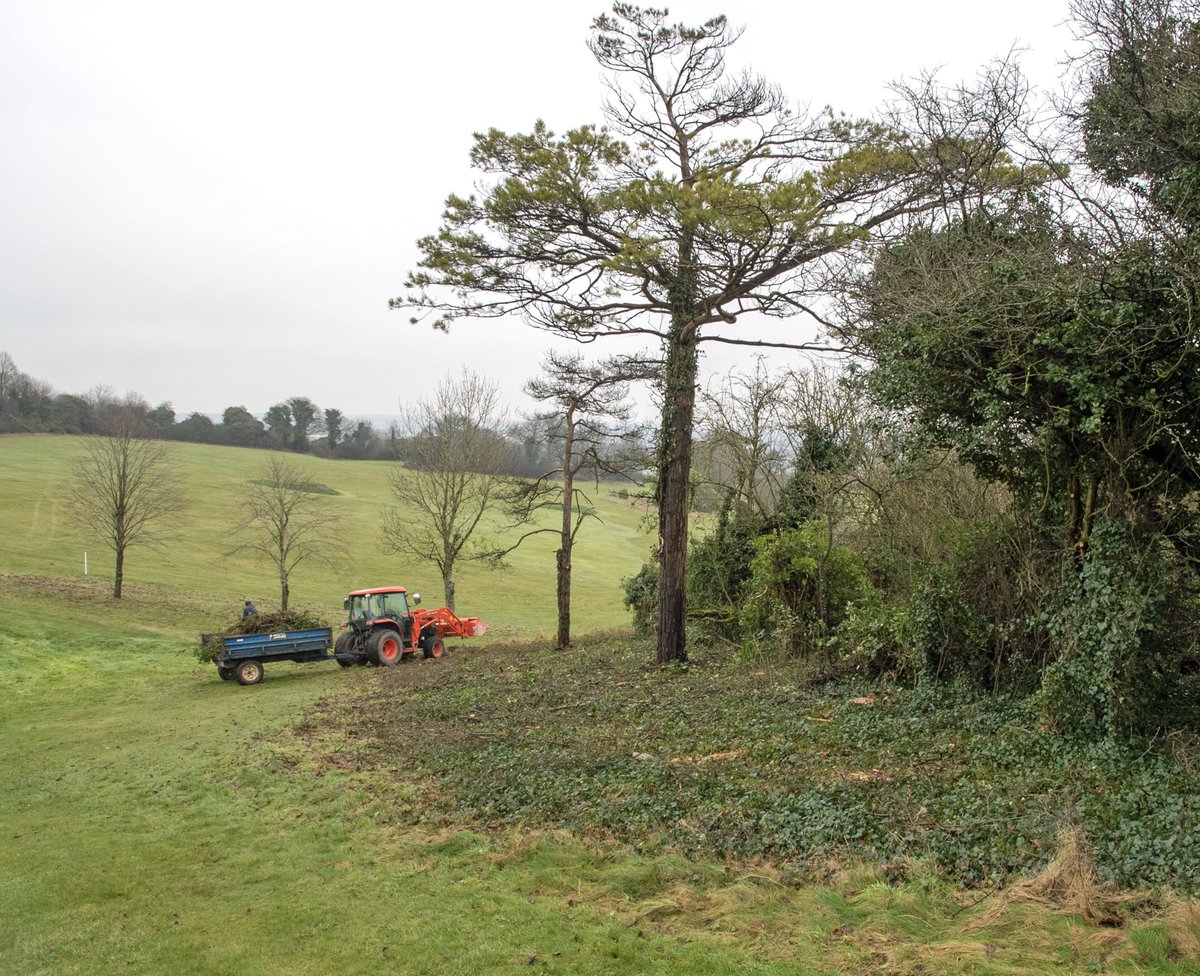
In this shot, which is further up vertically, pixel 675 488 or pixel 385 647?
pixel 675 488

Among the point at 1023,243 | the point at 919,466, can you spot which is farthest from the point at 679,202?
the point at 919,466

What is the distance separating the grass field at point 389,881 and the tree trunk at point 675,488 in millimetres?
1335

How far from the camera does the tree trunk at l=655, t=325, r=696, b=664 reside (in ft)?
50.1

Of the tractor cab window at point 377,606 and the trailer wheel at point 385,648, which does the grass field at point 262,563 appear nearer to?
the tractor cab window at point 377,606

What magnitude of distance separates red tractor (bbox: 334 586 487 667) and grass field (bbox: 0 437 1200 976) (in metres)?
4.43

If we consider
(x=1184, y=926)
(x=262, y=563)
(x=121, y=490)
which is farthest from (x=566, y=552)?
(x=262, y=563)

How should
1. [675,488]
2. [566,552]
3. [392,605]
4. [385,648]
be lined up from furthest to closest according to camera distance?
[566,552]
[392,605]
[385,648]
[675,488]

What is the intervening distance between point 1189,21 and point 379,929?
10971 millimetres

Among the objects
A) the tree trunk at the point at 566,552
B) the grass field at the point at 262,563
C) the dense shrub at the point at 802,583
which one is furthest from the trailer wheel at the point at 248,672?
the grass field at the point at 262,563

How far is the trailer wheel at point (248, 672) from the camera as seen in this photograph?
61.6 ft

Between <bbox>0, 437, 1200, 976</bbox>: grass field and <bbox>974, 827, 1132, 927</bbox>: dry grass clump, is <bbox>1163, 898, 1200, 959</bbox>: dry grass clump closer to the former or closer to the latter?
<bbox>0, 437, 1200, 976</bbox>: grass field

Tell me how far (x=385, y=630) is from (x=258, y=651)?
319 centimetres

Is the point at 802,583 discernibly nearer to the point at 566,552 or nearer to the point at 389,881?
the point at 566,552

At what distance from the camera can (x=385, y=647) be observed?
21.1 meters
